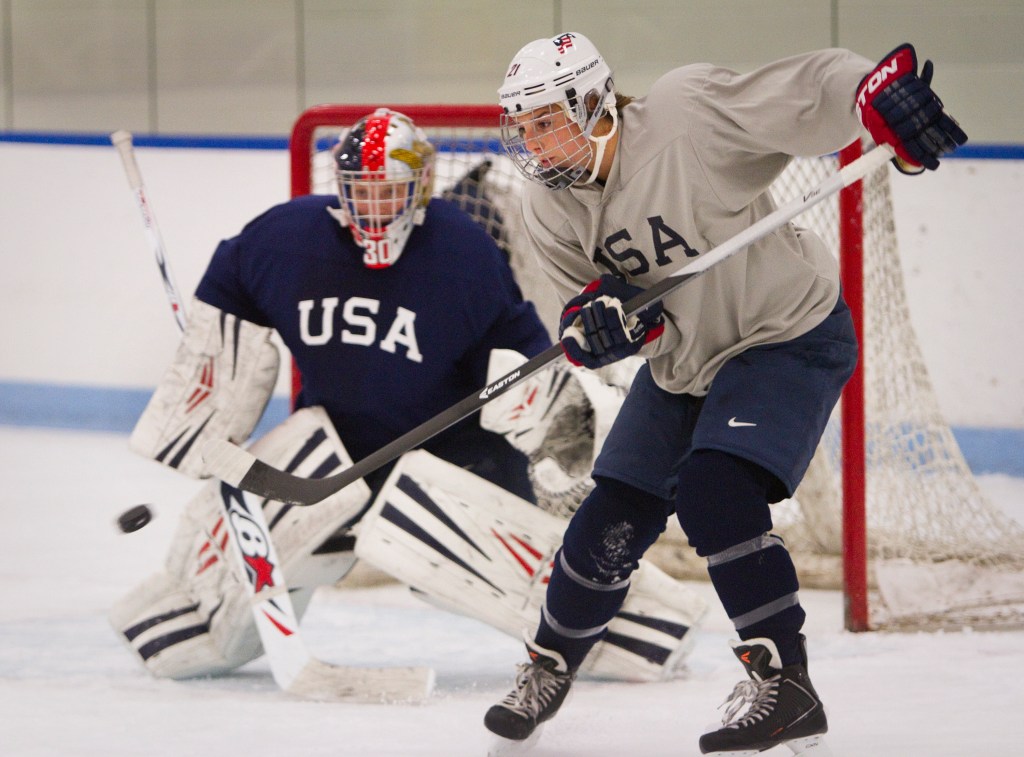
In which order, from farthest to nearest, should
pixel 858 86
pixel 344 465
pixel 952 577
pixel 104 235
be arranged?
pixel 104 235 → pixel 952 577 → pixel 344 465 → pixel 858 86

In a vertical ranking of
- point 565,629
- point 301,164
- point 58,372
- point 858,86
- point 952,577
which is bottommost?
point 58,372

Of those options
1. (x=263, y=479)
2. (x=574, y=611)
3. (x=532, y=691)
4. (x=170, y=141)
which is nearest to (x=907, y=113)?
(x=574, y=611)

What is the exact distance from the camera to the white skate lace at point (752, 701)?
1693 mm

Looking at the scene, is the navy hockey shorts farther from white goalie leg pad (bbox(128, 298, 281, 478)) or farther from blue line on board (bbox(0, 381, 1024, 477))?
blue line on board (bbox(0, 381, 1024, 477))

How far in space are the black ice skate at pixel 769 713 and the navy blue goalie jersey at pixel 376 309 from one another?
919 millimetres

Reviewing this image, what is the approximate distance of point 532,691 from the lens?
2016 mm

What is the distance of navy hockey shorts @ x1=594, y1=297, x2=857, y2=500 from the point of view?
1746 millimetres

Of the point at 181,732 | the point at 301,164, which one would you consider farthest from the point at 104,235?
the point at 181,732

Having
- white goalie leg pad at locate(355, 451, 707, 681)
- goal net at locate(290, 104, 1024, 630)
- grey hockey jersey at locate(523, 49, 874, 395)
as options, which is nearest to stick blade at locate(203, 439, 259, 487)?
white goalie leg pad at locate(355, 451, 707, 681)

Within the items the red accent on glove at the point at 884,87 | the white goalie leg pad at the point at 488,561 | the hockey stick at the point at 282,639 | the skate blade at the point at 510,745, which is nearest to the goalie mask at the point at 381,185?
the white goalie leg pad at the point at 488,561

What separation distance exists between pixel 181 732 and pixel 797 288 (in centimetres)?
115

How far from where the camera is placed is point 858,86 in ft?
5.53

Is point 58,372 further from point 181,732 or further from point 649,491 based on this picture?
point 649,491

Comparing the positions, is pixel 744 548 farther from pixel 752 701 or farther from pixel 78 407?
pixel 78 407
